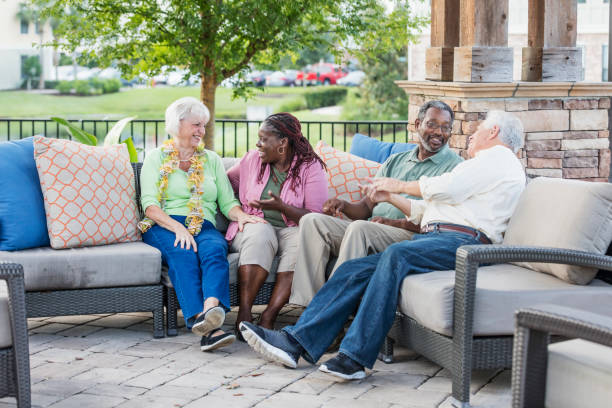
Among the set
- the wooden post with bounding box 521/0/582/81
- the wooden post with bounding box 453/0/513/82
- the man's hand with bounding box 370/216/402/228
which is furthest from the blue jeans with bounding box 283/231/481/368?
the wooden post with bounding box 521/0/582/81

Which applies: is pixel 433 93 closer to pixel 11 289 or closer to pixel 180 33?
pixel 180 33

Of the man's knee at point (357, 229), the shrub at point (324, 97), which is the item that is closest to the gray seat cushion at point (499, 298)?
the man's knee at point (357, 229)

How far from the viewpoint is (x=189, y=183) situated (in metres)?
4.07

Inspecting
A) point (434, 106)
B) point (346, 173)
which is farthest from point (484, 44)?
point (346, 173)

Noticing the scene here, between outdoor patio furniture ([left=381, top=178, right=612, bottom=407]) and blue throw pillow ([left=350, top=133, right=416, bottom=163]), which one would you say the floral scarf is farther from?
outdoor patio furniture ([left=381, top=178, right=612, bottom=407])

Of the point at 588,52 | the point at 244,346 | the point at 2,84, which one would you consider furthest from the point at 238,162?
the point at 2,84

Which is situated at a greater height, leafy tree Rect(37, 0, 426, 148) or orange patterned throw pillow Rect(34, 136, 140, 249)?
leafy tree Rect(37, 0, 426, 148)

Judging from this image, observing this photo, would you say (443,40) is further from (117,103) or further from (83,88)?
(83,88)

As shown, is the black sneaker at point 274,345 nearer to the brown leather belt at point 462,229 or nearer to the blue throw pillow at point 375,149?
the brown leather belt at point 462,229

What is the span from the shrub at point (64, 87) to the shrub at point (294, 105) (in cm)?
854

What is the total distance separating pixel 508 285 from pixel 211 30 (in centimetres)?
481

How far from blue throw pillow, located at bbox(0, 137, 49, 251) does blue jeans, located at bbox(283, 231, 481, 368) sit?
4.42 ft

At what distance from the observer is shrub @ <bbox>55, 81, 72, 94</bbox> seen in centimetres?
3028

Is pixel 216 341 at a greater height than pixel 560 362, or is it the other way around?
pixel 560 362
